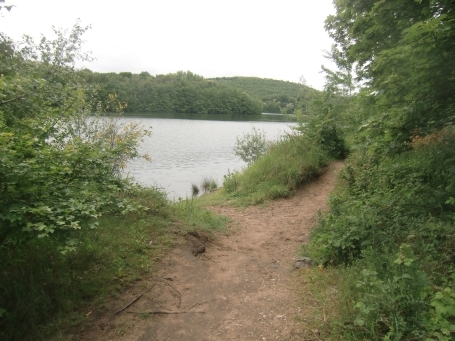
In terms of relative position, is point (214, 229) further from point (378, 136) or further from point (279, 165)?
point (279, 165)

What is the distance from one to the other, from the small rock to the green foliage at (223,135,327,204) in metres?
3.84

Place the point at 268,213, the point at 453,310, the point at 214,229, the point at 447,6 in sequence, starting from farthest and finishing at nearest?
the point at 268,213
the point at 214,229
the point at 447,6
the point at 453,310

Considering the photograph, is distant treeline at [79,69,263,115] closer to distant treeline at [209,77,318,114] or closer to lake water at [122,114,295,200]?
distant treeline at [209,77,318,114]

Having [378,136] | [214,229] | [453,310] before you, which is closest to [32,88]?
[214,229]

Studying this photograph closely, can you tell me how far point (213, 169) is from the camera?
71.4ft

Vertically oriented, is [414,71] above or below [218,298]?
above

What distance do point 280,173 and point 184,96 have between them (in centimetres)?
6177

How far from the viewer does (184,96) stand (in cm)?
6825

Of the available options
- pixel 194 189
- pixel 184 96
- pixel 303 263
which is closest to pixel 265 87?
pixel 184 96

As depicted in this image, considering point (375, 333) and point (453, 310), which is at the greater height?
point (453, 310)

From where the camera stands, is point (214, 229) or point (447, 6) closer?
point (447, 6)

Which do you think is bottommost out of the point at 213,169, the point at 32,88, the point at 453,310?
the point at 213,169

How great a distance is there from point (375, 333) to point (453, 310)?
2.02 ft

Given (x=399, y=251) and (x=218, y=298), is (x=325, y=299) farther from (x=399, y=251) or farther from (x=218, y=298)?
(x=218, y=298)
